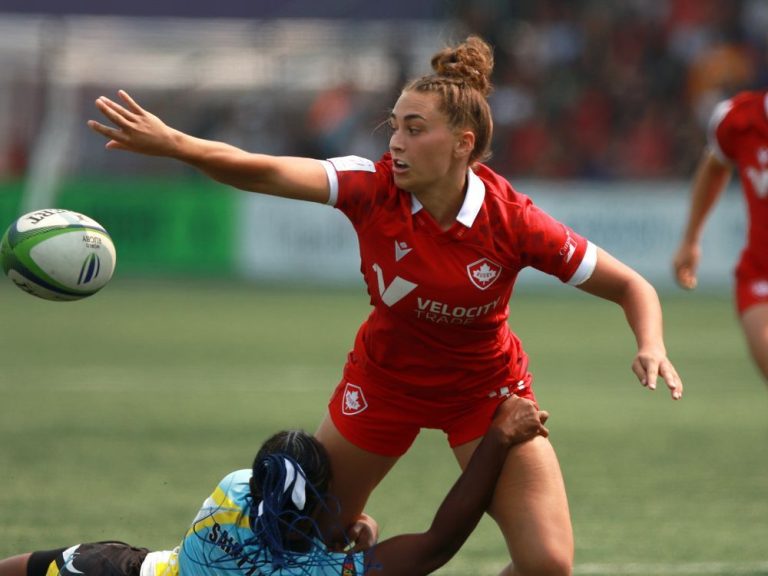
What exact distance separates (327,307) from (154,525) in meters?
10.2

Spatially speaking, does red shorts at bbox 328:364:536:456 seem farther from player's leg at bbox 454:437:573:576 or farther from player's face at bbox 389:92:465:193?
player's face at bbox 389:92:465:193

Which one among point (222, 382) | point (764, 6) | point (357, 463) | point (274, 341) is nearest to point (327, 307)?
point (274, 341)

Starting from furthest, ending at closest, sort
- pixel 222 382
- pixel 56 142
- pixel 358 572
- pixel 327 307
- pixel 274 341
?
pixel 56 142 < pixel 327 307 < pixel 274 341 < pixel 222 382 < pixel 358 572

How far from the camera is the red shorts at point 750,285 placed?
6.87 meters

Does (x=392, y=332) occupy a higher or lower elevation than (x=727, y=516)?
higher

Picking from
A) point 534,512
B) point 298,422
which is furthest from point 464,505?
point 298,422

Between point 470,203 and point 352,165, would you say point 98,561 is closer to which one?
point 352,165

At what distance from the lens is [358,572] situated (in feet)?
14.9

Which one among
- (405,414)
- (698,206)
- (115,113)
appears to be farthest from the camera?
(698,206)

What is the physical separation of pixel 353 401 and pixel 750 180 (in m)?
2.63

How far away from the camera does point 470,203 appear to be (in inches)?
200

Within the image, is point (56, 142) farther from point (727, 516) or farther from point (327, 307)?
point (727, 516)

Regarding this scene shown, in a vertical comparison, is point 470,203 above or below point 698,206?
above

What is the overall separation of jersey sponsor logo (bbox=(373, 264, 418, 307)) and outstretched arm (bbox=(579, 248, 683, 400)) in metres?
0.65
